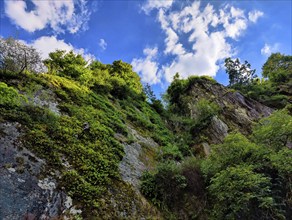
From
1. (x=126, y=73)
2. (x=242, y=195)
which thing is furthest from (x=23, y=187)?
(x=126, y=73)

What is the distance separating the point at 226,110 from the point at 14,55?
17153 millimetres

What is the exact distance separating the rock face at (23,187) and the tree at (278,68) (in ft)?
105

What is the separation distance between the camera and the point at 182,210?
9.38m

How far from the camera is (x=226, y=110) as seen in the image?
71.0ft

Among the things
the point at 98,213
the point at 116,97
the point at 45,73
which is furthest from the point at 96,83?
the point at 98,213

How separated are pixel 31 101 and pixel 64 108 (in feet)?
5.31

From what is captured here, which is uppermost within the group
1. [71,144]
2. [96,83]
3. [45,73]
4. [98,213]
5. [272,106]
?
[272,106]

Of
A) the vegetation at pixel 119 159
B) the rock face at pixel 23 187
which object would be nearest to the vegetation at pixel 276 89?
the vegetation at pixel 119 159

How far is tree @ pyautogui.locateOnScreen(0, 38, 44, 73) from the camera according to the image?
37.9 feet

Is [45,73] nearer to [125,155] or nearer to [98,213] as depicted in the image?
[125,155]

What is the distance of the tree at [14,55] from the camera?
11555 mm

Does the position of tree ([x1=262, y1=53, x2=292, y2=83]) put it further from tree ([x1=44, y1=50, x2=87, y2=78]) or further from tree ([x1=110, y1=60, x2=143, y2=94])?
tree ([x1=44, y1=50, x2=87, y2=78])

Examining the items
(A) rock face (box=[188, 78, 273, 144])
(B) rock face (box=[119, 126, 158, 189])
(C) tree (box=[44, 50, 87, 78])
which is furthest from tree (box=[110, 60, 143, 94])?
(B) rock face (box=[119, 126, 158, 189])

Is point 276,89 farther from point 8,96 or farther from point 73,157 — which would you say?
point 8,96
